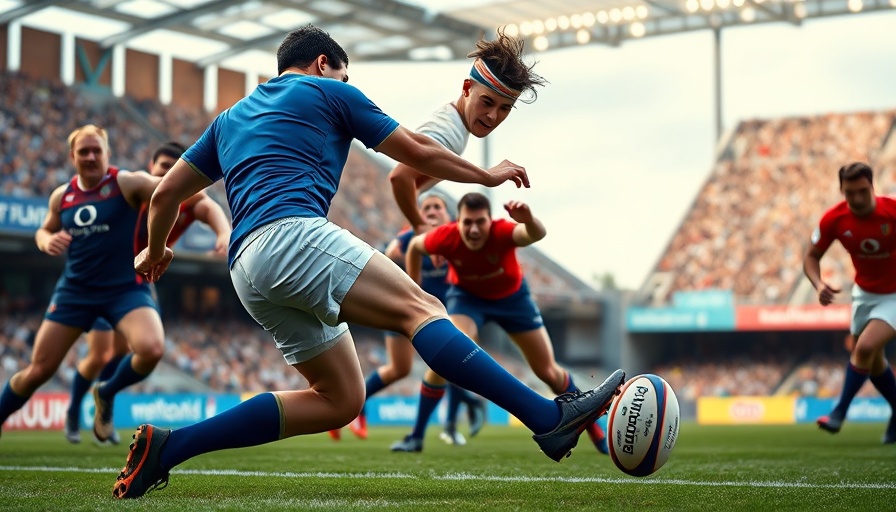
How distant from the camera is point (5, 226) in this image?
2156 centimetres

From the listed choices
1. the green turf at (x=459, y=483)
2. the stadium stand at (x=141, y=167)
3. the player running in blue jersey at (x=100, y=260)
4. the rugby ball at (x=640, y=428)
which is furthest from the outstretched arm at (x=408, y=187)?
the stadium stand at (x=141, y=167)

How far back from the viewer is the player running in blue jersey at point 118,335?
8.23 m

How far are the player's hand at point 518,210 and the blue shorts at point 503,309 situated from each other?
194 cm

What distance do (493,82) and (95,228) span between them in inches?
158

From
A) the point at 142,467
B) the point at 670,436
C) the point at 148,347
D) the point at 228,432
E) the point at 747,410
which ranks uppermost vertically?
the point at 670,436

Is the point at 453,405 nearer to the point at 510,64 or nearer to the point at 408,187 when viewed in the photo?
the point at 408,187

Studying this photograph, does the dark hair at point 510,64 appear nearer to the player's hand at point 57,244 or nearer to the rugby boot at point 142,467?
the rugby boot at point 142,467

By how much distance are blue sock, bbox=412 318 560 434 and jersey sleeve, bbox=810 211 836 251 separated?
551 centimetres

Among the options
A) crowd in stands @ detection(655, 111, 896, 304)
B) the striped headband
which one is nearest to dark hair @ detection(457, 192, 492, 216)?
the striped headband

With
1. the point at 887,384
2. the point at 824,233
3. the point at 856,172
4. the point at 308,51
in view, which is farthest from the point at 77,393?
the point at 887,384

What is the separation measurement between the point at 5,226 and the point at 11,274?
5.08 m

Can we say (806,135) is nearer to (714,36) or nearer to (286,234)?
(714,36)

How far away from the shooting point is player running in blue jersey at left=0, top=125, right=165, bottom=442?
26.4 feet

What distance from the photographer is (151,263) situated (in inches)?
194
